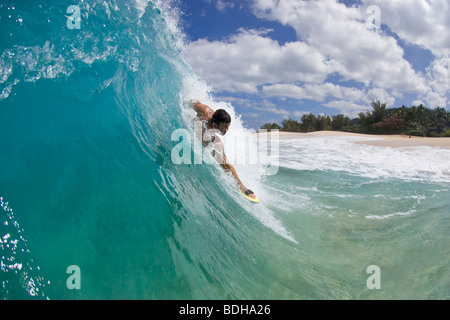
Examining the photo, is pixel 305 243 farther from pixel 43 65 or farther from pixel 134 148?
pixel 43 65

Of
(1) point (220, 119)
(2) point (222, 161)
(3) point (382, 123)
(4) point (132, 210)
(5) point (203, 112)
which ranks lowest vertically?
(4) point (132, 210)

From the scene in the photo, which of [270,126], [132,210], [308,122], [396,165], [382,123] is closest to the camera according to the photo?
[132,210]

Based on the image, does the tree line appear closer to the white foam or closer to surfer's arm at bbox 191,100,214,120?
the white foam

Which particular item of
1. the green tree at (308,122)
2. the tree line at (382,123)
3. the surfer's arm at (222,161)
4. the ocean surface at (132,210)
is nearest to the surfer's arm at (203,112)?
the ocean surface at (132,210)

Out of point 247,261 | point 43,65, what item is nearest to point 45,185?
point 43,65

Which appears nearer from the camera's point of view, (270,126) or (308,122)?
(308,122)

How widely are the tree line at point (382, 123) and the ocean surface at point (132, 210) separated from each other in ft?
83.1

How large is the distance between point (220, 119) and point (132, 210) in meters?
2.82

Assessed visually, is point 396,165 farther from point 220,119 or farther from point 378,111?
point 378,111

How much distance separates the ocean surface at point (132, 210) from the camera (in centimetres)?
199

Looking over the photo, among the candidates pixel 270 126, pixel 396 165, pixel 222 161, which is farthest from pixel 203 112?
pixel 270 126

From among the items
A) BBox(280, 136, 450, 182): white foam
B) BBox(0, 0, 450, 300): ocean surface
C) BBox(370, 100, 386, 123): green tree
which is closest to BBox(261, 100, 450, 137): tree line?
BBox(370, 100, 386, 123): green tree

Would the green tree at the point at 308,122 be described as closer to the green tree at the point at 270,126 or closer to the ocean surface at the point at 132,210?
the green tree at the point at 270,126

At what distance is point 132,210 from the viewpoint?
2539 millimetres
